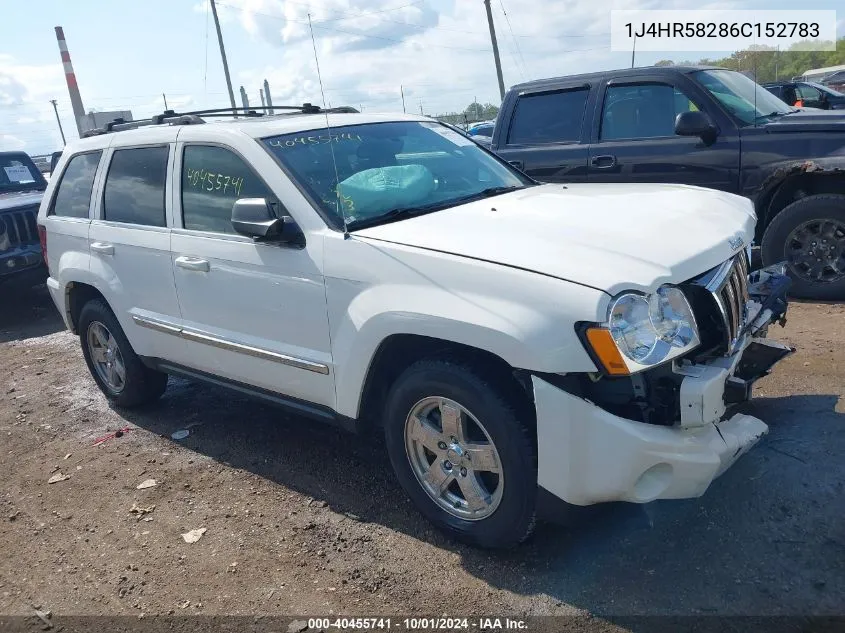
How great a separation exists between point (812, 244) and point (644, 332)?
4024 mm

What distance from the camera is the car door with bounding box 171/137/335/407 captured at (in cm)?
342

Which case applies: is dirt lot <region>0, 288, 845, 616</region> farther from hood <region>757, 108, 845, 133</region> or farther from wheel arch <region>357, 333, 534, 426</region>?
hood <region>757, 108, 845, 133</region>

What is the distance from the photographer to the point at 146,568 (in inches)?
130

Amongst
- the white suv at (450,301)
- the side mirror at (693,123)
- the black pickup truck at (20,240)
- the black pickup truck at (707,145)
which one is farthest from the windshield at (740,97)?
the black pickup truck at (20,240)

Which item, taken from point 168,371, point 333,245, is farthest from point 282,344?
point 168,371

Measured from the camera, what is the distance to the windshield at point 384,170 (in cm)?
350

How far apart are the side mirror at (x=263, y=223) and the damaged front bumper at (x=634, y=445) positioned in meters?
1.40

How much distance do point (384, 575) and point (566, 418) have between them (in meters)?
1.07

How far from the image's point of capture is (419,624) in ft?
8.98

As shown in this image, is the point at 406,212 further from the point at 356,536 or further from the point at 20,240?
the point at 20,240

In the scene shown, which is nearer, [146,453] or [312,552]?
[312,552]

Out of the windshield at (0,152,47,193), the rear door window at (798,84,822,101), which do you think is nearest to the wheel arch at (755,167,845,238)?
the windshield at (0,152,47,193)

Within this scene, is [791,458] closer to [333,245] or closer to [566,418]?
[566,418]

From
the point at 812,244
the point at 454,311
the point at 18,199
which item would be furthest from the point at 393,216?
the point at 18,199
